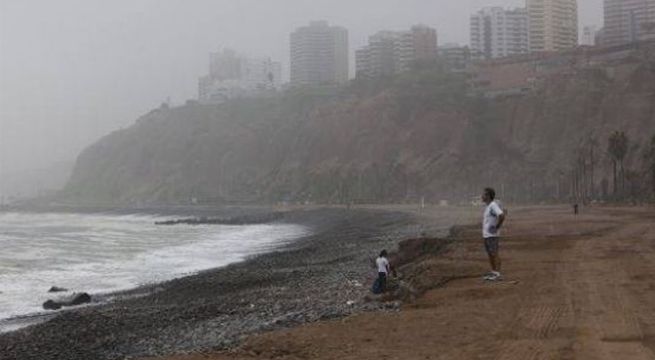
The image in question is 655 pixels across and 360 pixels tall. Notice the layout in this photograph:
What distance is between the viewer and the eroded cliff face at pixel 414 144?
106 metres

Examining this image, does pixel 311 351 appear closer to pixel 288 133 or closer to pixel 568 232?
pixel 568 232

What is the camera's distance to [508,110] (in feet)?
415

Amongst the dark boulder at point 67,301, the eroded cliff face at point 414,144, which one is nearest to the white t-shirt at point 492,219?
the dark boulder at point 67,301

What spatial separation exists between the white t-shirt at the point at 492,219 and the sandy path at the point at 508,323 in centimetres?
99

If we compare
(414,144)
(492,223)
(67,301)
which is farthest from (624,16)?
(492,223)

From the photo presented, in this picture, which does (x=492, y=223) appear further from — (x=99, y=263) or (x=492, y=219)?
(x=99, y=263)

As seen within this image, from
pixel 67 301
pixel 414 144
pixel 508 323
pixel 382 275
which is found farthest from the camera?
pixel 414 144

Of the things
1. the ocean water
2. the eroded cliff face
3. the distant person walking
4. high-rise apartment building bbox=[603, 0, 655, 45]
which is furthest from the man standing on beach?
high-rise apartment building bbox=[603, 0, 655, 45]

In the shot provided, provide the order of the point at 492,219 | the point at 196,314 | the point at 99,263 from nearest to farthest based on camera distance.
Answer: the point at 492,219 < the point at 196,314 < the point at 99,263

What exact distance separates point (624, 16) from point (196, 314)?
195412mm

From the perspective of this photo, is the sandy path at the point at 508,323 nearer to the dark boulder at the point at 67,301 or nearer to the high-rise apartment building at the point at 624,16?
the dark boulder at the point at 67,301

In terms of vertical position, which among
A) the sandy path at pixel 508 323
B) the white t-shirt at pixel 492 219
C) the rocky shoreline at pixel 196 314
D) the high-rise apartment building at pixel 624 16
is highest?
the high-rise apartment building at pixel 624 16

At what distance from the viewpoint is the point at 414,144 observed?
5108 inches

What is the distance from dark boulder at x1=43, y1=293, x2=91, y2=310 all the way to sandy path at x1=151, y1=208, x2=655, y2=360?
33.5 feet
